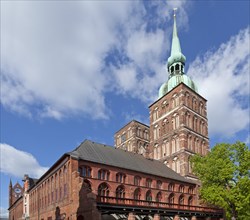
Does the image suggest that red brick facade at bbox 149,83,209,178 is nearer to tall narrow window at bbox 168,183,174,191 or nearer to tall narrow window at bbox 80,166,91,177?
tall narrow window at bbox 168,183,174,191

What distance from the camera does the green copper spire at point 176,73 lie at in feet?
219

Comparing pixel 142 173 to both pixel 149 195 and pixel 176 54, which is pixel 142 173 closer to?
pixel 149 195

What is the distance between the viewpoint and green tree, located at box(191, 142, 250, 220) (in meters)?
38.0

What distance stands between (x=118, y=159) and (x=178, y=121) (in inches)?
776

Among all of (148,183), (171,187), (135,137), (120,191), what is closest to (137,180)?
(148,183)

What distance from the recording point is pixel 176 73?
225 feet

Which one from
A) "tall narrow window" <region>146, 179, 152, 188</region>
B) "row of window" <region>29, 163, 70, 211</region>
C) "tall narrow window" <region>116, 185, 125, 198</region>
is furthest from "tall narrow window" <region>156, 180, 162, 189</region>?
"row of window" <region>29, 163, 70, 211</region>

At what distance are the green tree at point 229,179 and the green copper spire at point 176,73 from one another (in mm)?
25652

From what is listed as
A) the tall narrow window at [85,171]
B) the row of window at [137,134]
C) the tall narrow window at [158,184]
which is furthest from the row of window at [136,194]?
the row of window at [137,134]

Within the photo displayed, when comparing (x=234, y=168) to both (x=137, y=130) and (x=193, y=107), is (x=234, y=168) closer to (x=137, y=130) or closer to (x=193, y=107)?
(x=193, y=107)

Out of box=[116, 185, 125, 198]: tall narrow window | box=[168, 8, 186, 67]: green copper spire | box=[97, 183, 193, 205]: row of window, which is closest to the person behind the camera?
box=[97, 183, 193, 205]: row of window

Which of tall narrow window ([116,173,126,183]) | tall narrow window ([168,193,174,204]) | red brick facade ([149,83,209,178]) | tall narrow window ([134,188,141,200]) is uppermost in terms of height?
red brick facade ([149,83,209,178])

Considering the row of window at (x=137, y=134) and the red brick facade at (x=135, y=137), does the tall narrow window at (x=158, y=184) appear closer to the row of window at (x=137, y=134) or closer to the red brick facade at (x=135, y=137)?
the red brick facade at (x=135, y=137)

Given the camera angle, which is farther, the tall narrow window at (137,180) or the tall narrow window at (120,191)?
the tall narrow window at (137,180)
